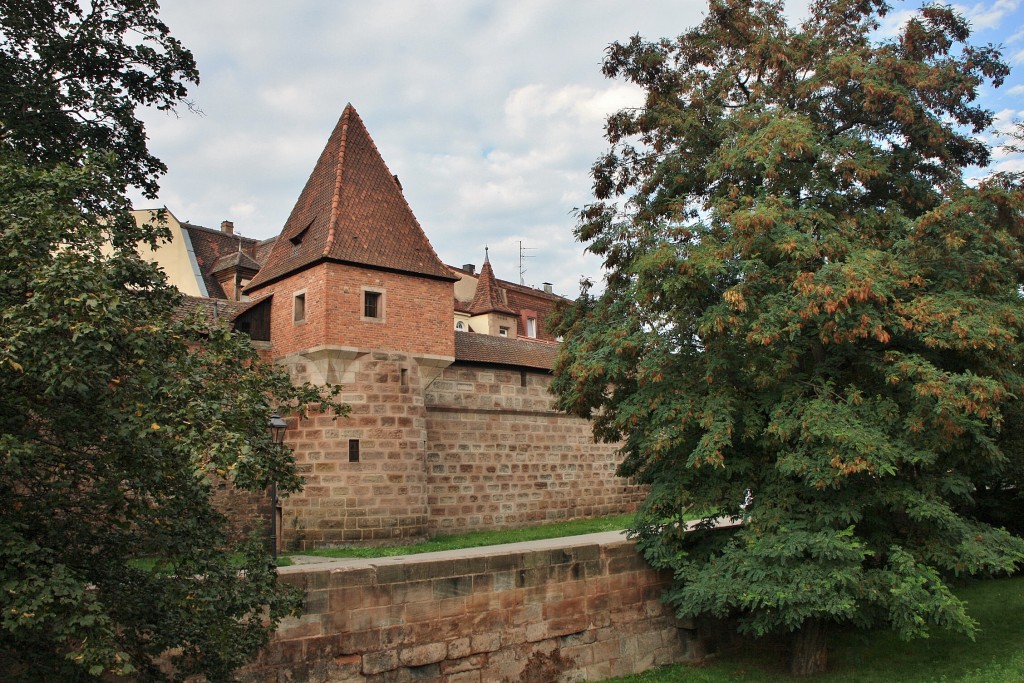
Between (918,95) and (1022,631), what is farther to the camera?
(1022,631)

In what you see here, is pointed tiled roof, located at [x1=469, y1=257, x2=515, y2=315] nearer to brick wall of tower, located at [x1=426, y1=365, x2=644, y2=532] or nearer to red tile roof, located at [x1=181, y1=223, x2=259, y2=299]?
red tile roof, located at [x1=181, y1=223, x2=259, y2=299]

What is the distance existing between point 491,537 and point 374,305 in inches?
206

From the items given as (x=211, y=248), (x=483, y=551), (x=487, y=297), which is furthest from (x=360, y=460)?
(x=487, y=297)

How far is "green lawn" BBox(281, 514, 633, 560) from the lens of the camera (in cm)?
1482

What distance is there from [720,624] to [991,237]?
6.70 metres

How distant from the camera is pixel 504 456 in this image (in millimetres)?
20234

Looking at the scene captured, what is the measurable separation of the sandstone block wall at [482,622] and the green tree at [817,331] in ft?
2.62

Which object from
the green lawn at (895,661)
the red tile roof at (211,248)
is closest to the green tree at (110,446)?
the green lawn at (895,661)

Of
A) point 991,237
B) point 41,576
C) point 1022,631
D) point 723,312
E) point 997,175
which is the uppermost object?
point 997,175

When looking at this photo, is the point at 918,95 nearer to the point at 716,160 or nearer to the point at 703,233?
the point at 716,160

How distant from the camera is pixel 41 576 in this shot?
190 inches

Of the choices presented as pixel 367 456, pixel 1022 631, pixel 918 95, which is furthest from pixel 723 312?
pixel 367 456

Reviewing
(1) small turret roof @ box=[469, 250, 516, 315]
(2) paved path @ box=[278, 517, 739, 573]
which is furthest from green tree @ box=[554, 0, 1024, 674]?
(1) small turret roof @ box=[469, 250, 516, 315]

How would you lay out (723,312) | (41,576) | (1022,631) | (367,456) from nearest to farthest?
1. (41,576)
2. (723,312)
3. (1022,631)
4. (367,456)
